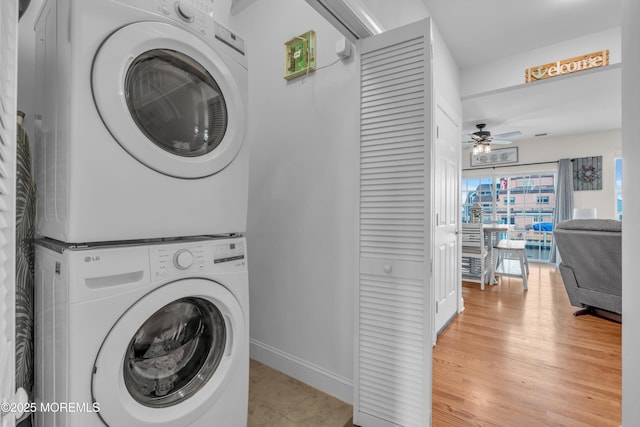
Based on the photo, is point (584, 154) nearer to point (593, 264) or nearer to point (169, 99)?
point (593, 264)

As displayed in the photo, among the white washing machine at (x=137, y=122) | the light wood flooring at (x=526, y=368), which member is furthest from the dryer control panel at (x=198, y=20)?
the light wood flooring at (x=526, y=368)

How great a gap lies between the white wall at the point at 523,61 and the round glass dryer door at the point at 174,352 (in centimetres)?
339

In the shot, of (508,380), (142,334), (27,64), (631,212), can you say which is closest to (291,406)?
(142,334)

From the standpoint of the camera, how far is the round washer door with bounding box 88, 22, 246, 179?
0.86 metres

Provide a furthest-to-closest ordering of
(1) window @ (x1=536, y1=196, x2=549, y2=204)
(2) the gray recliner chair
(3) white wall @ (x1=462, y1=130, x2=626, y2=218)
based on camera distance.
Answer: (1) window @ (x1=536, y1=196, x2=549, y2=204)
(3) white wall @ (x1=462, y1=130, x2=626, y2=218)
(2) the gray recliner chair

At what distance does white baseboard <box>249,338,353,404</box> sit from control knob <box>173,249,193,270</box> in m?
1.13

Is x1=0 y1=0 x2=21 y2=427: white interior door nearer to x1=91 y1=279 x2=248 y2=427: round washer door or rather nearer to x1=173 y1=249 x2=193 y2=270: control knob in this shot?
x1=91 y1=279 x2=248 y2=427: round washer door

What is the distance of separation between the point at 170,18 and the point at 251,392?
1.81m

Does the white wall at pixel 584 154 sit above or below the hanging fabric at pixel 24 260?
above

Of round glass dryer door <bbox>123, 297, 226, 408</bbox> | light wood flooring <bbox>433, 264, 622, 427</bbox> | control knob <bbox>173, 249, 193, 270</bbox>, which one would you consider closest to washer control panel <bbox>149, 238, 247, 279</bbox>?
control knob <bbox>173, 249, 193, 270</bbox>

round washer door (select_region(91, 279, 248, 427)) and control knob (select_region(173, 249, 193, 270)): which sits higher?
control knob (select_region(173, 249, 193, 270))

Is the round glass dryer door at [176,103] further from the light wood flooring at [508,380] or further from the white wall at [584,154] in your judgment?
the white wall at [584,154]

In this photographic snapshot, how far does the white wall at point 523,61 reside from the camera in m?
2.52

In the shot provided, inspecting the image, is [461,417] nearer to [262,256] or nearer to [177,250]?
[262,256]
